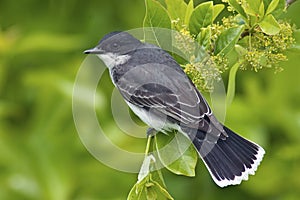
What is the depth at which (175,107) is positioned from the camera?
9.91 ft

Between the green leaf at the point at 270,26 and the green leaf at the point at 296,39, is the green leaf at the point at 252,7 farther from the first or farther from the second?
the green leaf at the point at 296,39

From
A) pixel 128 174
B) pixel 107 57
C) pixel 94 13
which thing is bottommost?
pixel 128 174

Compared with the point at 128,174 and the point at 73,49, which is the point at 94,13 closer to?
the point at 73,49

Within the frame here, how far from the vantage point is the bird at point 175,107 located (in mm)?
3025

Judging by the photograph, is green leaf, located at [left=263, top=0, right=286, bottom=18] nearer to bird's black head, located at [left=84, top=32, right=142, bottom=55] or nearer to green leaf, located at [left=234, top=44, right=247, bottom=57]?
green leaf, located at [left=234, top=44, right=247, bottom=57]

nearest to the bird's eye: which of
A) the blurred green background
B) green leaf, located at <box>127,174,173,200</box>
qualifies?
green leaf, located at <box>127,174,173,200</box>

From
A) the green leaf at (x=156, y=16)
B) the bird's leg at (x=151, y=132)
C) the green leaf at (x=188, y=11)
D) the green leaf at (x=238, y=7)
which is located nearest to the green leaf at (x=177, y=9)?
the green leaf at (x=188, y=11)

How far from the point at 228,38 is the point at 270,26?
0.17 metres

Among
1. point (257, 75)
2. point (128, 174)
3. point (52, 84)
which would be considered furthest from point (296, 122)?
point (52, 84)

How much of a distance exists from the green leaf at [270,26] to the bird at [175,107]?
37 cm

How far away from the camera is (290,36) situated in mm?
2975

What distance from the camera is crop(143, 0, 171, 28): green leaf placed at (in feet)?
9.73

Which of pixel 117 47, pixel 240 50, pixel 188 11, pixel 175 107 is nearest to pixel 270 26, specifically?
→ pixel 240 50

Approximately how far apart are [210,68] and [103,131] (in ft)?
5.20
